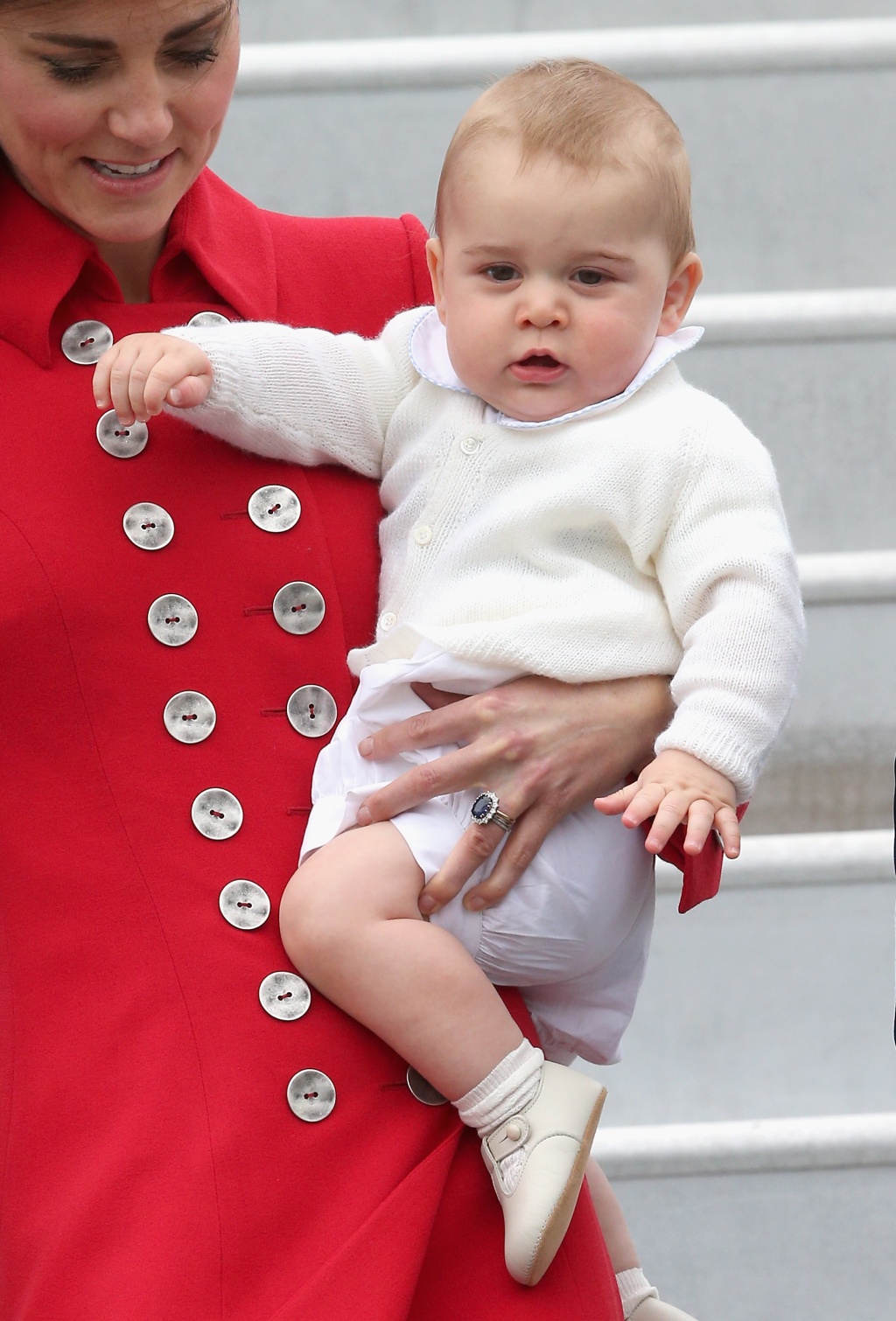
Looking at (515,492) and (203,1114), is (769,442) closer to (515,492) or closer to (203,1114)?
(515,492)

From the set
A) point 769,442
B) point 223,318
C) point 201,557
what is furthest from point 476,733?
point 769,442

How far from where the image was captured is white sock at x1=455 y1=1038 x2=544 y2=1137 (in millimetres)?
1062

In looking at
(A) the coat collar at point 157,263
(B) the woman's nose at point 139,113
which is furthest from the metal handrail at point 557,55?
(B) the woman's nose at point 139,113

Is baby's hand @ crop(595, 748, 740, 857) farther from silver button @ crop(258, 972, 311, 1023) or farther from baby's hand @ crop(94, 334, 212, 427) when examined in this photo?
baby's hand @ crop(94, 334, 212, 427)

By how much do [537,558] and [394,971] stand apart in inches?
11.9

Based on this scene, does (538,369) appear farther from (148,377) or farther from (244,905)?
(244,905)

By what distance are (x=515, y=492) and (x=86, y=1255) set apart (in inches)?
22.6

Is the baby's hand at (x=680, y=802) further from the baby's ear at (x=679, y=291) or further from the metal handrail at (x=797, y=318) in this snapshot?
the metal handrail at (x=797, y=318)

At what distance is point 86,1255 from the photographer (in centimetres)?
102

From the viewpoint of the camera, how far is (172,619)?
1133 millimetres

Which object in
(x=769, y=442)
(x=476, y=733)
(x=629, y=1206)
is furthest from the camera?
(x=769, y=442)

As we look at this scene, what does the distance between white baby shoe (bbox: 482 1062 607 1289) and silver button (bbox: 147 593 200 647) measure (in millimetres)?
376

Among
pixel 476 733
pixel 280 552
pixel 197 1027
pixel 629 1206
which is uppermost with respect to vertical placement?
pixel 280 552

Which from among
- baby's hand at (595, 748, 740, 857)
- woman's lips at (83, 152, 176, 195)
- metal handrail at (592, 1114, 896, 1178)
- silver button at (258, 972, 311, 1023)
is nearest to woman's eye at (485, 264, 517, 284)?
woman's lips at (83, 152, 176, 195)
